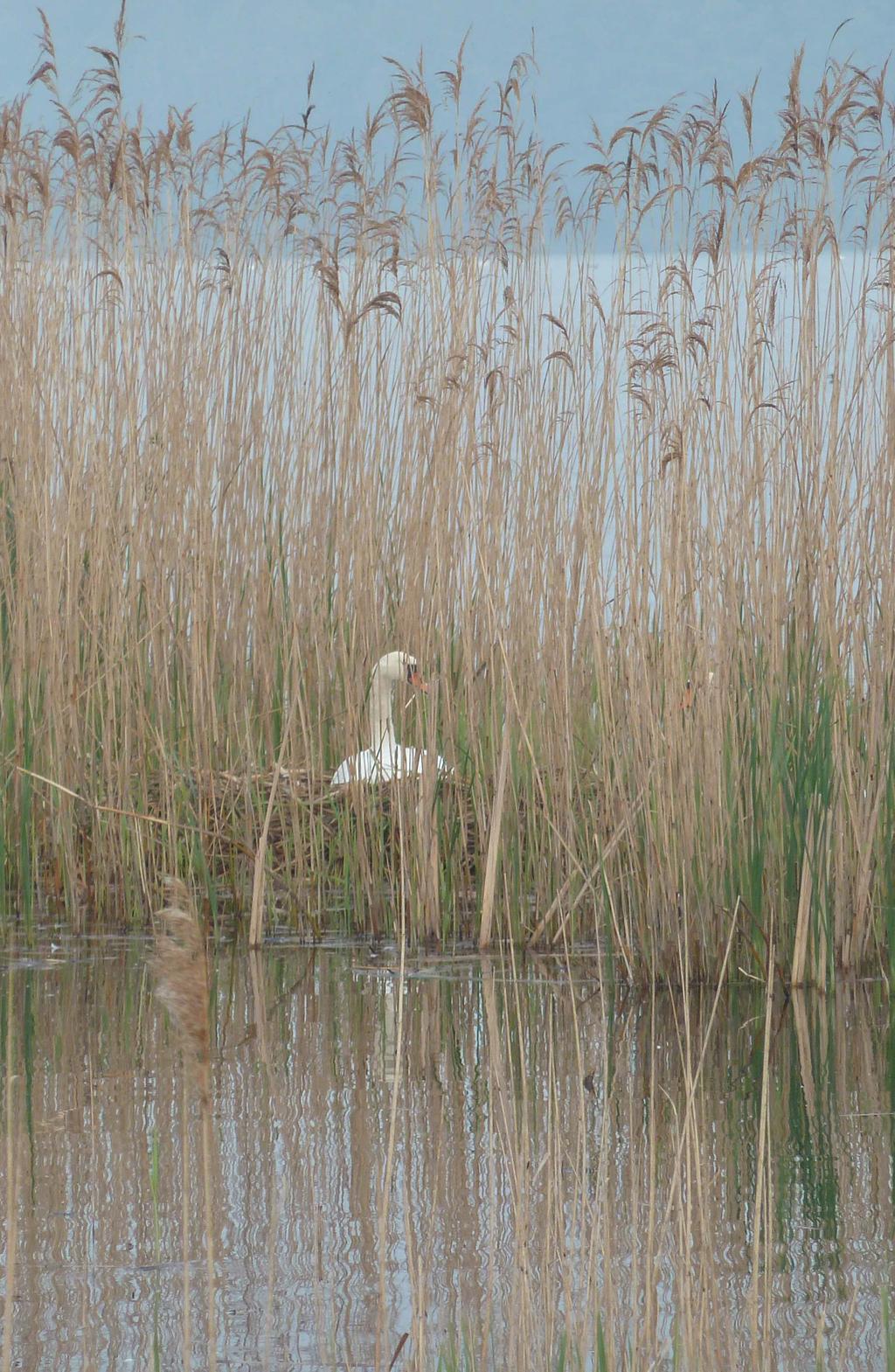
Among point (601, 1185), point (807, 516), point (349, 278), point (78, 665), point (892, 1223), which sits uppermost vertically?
point (349, 278)

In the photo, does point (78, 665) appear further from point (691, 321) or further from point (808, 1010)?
point (808, 1010)

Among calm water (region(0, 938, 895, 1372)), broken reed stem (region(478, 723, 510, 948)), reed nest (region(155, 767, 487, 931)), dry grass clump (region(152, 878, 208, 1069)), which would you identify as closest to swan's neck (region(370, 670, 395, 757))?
reed nest (region(155, 767, 487, 931))

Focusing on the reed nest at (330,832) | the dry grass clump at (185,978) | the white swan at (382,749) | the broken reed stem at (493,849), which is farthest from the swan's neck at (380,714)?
the dry grass clump at (185,978)

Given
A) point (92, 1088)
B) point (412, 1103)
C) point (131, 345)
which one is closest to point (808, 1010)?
point (412, 1103)

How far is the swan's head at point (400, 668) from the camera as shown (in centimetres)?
463

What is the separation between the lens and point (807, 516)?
165 inches

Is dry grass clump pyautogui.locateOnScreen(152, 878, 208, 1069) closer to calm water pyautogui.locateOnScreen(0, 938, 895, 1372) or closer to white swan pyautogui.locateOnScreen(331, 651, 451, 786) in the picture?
calm water pyautogui.locateOnScreen(0, 938, 895, 1372)

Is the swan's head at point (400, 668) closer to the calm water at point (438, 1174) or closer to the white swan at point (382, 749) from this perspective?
the white swan at point (382, 749)

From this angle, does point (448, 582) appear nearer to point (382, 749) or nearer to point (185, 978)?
point (382, 749)

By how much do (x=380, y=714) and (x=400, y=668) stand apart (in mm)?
136

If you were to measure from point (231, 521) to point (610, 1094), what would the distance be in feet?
8.40

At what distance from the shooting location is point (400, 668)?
4691 mm

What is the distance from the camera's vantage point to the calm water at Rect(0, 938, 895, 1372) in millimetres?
1989

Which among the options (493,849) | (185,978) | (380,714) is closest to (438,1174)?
(185,978)
